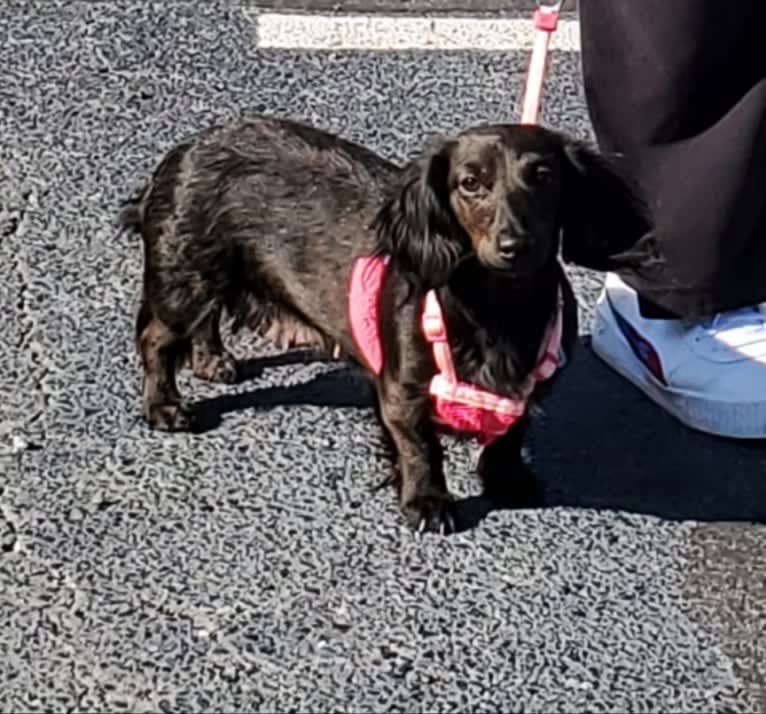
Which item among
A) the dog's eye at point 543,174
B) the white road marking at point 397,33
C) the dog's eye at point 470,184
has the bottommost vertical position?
the white road marking at point 397,33

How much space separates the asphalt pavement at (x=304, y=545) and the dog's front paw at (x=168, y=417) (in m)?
0.02

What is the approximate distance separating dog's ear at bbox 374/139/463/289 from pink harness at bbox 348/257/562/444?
0.21 ft

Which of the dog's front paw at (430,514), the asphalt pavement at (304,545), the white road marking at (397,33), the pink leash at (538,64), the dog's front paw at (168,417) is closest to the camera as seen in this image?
the asphalt pavement at (304,545)

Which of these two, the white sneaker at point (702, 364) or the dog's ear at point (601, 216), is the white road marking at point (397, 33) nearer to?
the white sneaker at point (702, 364)

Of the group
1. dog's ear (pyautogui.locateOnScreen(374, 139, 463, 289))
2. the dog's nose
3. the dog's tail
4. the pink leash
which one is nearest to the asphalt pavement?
the dog's tail

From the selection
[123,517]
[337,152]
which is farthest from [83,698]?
[337,152]

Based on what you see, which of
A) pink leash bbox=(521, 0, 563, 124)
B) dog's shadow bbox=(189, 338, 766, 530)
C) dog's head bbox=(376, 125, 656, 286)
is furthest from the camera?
dog's shadow bbox=(189, 338, 766, 530)

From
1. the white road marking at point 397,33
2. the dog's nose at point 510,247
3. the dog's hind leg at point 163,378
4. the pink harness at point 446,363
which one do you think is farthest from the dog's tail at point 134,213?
the white road marking at point 397,33

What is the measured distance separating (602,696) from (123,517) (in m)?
0.88

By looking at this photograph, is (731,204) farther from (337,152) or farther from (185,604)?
(185,604)

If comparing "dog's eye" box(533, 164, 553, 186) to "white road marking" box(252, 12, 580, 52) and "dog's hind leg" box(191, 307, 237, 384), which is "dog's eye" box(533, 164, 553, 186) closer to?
"dog's hind leg" box(191, 307, 237, 384)

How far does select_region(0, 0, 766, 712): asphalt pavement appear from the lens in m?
3.00

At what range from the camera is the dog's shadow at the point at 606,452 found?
346 centimetres

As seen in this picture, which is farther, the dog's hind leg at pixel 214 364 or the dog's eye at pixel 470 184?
the dog's hind leg at pixel 214 364
